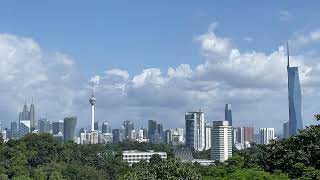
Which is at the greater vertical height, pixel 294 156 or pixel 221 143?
pixel 294 156

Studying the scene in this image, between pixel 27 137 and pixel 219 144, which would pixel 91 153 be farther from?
pixel 219 144

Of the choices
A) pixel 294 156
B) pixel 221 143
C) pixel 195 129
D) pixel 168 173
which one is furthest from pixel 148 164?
pixel 195 129

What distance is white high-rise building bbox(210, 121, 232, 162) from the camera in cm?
14888

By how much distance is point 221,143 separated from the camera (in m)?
152

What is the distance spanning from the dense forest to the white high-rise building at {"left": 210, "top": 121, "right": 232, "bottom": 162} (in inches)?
2007

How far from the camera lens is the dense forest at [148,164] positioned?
2617 cm

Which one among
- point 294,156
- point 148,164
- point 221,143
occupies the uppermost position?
point 294,156

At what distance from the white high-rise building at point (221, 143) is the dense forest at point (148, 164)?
2007 inches

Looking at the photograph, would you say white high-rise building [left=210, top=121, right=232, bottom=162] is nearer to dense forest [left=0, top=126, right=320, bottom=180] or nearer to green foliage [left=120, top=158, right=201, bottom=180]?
dense forest [left=0, top=126, right=320, bottom=180]

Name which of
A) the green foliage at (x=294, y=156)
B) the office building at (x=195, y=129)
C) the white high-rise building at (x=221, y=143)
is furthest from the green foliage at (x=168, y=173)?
the office building at (x=195, y=129)

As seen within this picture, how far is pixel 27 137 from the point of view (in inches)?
3472

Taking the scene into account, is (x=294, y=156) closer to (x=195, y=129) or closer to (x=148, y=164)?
(x=148, y=164)

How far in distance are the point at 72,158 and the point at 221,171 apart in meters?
52.7

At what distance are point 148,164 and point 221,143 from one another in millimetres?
120069
